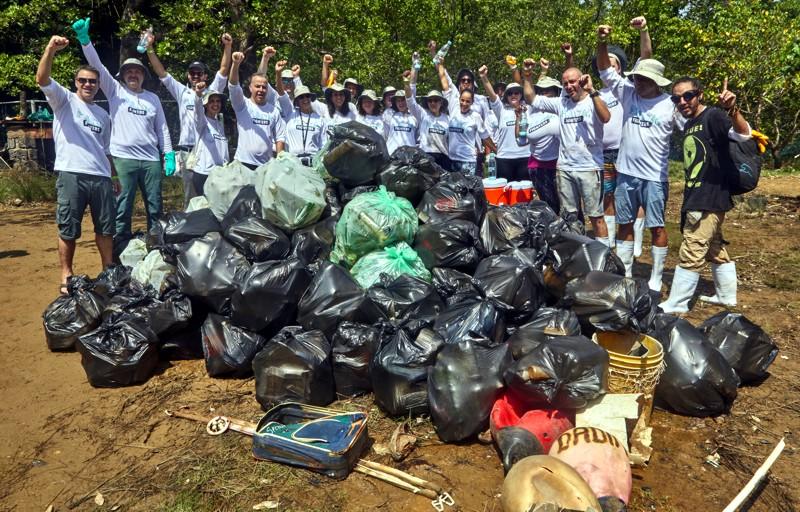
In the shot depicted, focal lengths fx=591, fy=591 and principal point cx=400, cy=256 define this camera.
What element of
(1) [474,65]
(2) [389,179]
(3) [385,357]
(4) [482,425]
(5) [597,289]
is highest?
(1) [474,65]

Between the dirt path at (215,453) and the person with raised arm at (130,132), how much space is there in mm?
1691

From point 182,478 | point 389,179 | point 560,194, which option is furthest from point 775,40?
point 182,478

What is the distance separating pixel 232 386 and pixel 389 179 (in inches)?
79.1

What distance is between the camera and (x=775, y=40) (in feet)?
40.1

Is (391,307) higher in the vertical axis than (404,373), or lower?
higher

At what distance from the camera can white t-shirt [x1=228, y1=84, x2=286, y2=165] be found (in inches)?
243

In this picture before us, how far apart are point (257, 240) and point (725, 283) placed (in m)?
3.81

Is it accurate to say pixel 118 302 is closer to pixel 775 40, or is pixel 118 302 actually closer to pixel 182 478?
pixel 182 478

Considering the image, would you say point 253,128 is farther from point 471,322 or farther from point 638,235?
point 638,235

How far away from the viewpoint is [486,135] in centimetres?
745

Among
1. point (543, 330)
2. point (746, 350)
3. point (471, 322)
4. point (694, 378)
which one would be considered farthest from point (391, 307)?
point (746, 350)

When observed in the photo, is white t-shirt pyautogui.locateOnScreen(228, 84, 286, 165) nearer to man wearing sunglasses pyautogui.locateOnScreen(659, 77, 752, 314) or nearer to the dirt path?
the dirt path

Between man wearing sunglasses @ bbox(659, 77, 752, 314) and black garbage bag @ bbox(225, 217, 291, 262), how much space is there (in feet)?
10.4

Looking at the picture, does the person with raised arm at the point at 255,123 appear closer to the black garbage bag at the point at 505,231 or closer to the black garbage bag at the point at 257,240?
the black garbage bag at the point at 257,240
